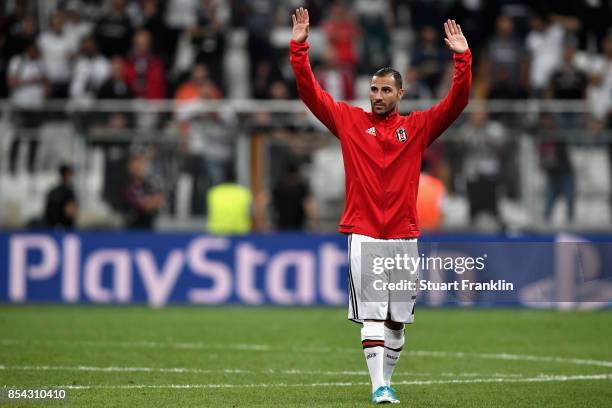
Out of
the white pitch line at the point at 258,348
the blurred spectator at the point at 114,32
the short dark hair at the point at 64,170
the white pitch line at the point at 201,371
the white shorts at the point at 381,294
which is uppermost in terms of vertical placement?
the blurred spectator at the point at 114,32

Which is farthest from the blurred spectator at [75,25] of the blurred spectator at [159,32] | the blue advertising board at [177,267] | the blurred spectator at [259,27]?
the blue advertising board at [177,267]

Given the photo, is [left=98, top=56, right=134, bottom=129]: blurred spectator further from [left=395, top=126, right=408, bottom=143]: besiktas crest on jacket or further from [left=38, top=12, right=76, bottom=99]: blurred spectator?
[left=395, top=126, right=408, bottom=143]: besiktas crest on jacket

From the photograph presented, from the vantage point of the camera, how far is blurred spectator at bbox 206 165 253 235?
65.7 ft

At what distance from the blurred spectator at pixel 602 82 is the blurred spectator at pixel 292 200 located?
4876mm

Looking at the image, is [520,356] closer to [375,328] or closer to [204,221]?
[375,328]

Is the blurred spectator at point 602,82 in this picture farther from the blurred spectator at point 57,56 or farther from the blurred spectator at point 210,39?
the blurred spectator at point 57,56

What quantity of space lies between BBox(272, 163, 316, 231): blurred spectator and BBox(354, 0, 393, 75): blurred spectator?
3.74 metres

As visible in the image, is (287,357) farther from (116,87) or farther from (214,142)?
(116,87)

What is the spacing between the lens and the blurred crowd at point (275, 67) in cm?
2067

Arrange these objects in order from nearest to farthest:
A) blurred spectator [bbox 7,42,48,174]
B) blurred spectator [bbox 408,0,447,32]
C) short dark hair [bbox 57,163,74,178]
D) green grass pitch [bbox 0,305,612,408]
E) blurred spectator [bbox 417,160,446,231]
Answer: green grass pitch [bbox 0,305,612,408] < blurred spectator [bbox 417,160,446,231] < short dark hair [bbox 57,163,74,178] < blurred spectator [bbox 7,42,48,174] < blurred spectator [bbox 408,0,447,32]

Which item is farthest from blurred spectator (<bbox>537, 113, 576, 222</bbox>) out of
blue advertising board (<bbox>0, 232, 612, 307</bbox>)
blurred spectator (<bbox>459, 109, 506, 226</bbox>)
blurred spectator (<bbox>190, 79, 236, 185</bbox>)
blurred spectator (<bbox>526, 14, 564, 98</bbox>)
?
blurred spectator (<bbox>190, 79, 236, 185</bbox>)

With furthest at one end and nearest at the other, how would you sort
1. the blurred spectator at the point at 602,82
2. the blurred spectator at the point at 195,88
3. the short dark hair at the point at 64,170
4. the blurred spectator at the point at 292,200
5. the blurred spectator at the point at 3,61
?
the blurred spectator at the point at 3,61, the blurred spectator at the point at 195,88, the blurred spectator at the point at 602,82, the blurred spectator at the point at 292,200, the short dark hair at the point at 64,170

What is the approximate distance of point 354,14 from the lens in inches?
963

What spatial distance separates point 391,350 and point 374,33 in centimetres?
1496
